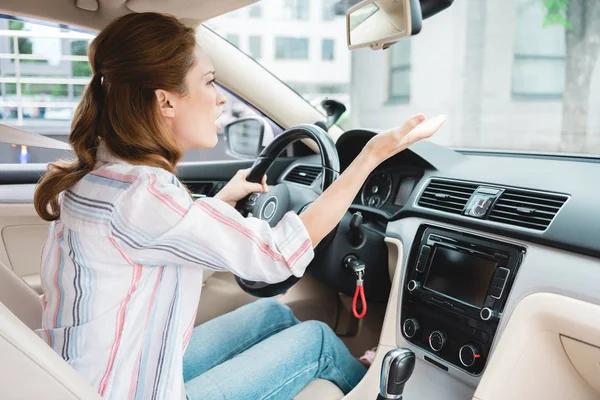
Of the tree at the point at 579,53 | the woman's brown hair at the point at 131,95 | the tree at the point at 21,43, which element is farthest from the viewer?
the tree at the point at 579,53

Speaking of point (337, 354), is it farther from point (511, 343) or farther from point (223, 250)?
point (223, 250)

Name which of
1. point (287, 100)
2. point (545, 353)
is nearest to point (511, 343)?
point (545, 353)

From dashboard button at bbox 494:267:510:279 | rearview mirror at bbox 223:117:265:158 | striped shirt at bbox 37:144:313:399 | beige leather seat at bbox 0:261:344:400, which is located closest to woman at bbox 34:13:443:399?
striped shirt at bbox 37:144:313:399

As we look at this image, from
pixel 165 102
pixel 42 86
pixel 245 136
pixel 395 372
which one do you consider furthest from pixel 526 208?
pixel 42 86

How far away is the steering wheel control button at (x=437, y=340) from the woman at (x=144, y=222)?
600 mm

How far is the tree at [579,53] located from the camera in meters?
4.19

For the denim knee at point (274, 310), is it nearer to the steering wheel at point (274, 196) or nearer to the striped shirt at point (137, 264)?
the steering wheel at point (274, 196)

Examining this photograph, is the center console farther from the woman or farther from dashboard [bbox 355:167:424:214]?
the woman

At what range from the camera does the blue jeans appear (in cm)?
133

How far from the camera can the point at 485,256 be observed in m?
1.46

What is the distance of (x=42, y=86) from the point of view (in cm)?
289

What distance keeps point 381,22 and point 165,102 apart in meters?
0.69

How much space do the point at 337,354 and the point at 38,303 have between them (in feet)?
2.49

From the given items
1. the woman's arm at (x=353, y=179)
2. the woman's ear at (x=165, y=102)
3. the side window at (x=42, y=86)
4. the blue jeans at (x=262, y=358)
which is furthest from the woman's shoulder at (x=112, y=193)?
the side window at (x=42, y=86)
